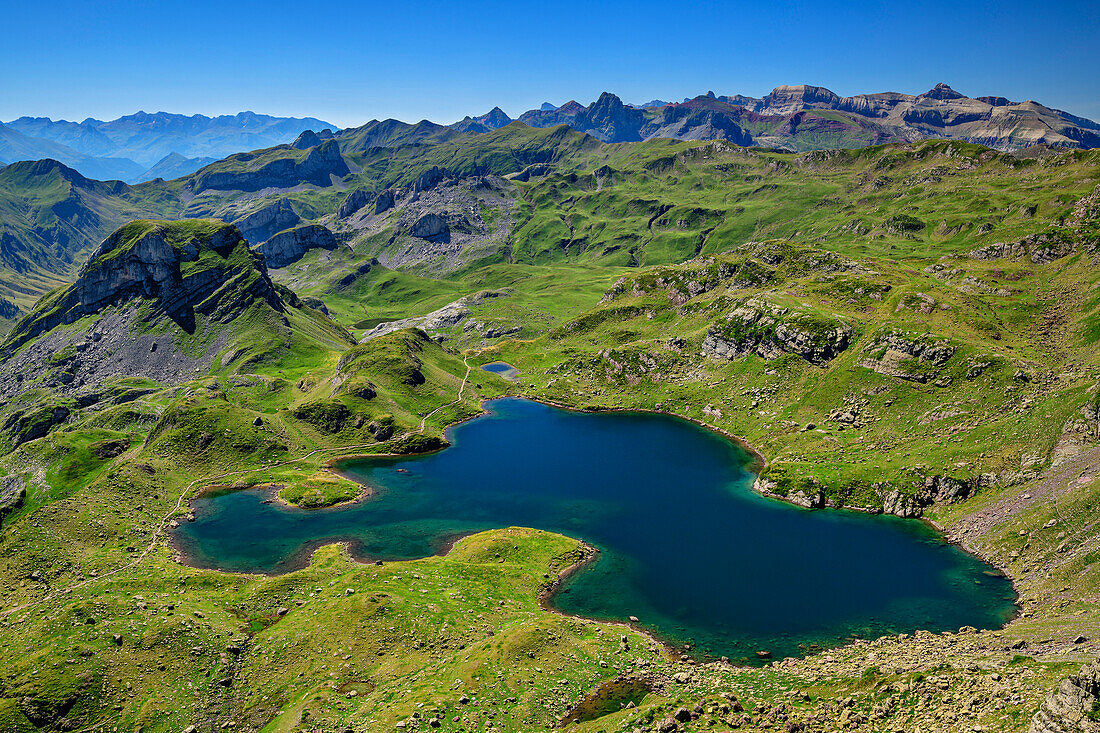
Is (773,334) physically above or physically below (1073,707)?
above

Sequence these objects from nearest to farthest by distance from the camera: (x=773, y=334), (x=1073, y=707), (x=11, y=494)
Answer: (x=1073, y=707)
(x=11, y=494)
(x=773, y=334)

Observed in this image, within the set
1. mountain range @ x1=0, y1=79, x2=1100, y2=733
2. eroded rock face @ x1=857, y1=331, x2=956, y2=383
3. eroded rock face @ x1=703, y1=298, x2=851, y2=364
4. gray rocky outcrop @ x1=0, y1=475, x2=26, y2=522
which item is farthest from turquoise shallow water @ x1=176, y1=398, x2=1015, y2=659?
eroded rock face @ x1=857, y1=331, x2=956, y2=383

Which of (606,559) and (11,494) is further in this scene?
(11,494)

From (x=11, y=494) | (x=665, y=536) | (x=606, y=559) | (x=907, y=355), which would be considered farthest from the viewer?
(x=907, y=355)

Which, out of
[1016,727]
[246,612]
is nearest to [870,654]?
[1016,727]

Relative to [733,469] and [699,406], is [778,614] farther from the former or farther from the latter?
[699,406]

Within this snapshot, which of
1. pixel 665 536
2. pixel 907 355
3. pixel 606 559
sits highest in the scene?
pixel 907 355

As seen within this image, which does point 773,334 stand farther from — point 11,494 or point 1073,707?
point 11,494

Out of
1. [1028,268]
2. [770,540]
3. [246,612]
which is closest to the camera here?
[246,612]

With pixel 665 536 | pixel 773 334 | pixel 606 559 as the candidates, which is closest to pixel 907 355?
pixel 773 334
